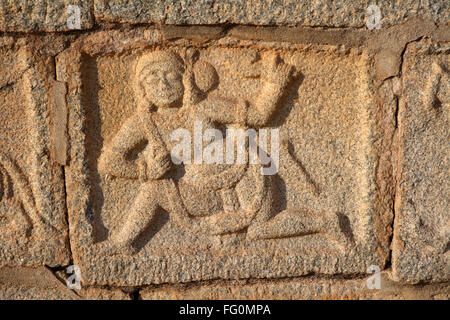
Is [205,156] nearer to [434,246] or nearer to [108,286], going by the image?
[108,286]

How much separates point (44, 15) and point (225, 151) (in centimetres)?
85

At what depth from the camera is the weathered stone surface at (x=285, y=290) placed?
202 cm

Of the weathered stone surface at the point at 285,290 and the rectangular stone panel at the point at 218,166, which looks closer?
the rectangular stone panel at the point at 218,166

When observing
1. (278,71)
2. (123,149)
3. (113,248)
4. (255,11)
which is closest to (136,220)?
(113,248)

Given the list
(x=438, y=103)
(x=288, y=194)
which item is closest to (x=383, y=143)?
(x=438, y=103)

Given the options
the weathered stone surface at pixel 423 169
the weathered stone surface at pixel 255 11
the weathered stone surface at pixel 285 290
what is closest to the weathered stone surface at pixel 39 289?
the weathered stone surface at pixel 285 290

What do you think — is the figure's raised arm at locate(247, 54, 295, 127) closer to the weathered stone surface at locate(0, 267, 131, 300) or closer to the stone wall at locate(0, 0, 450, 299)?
the stone wall at locate(0, 0, 450, 299)

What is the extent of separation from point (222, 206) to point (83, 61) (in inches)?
31.3

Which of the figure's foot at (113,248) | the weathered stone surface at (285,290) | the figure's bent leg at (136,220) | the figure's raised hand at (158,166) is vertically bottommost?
the weathered stone surface at (285,290)

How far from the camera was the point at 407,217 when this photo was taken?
6.46 ft

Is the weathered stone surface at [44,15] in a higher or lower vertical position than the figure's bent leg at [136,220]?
higher

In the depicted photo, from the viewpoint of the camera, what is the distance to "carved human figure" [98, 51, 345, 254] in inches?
73.5

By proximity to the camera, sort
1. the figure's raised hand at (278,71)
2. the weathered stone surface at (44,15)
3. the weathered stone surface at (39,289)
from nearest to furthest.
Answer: the weathered stone surface at (44,15), the figure's raised hand at (278,71), the weathered stone surface at (39,289)

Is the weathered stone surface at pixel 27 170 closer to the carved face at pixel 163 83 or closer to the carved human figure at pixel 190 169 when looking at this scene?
the carved human figure at pixel 190 169
